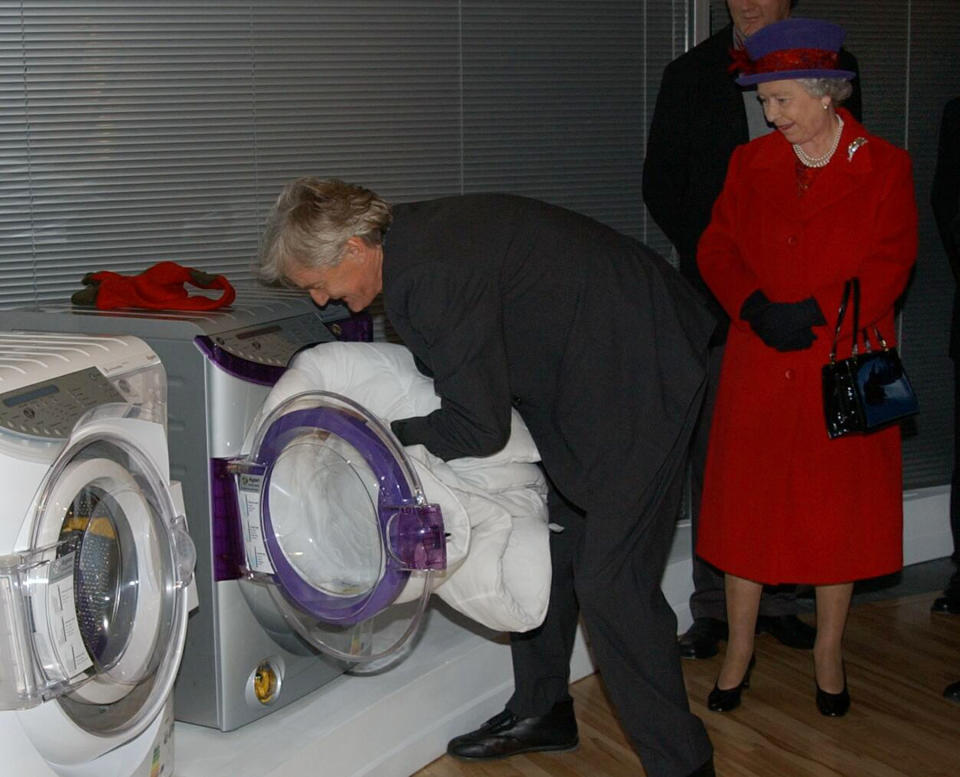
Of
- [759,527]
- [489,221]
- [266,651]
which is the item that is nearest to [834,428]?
[759,527]

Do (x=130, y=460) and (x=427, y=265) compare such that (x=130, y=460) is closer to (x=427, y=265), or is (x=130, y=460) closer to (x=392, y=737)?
(x=427, y=265)

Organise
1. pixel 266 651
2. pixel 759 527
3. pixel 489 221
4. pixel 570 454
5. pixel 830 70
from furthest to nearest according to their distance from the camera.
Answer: pixel 759 527
pixel 830 70
pixel 266 651
pixel 570 454
pixel 489 221

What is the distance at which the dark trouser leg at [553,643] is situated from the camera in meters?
2.48

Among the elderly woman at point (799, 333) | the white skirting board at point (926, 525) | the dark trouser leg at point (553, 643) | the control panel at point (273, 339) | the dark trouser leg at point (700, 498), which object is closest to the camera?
the control panel at point (273, 339)

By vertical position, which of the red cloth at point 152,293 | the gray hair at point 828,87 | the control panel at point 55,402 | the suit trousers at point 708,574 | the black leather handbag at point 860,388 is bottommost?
the suit trousers at point 708,574

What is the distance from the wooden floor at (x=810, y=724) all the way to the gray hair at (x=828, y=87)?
4.45ft

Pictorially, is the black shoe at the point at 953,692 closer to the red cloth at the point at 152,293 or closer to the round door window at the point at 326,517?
the round door window at the point at 326,517

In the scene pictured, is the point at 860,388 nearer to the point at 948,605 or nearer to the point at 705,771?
the point at 705,771

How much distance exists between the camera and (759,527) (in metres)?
2.71

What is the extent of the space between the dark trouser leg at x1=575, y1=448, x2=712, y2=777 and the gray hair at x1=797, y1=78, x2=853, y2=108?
887 millimetres

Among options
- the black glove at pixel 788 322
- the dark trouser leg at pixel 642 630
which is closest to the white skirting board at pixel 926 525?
the black glove at pixel 788 322

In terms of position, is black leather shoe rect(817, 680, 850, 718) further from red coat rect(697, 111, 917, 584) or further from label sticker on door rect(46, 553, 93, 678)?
label sticker on door rect(46, 553, 93, 678)

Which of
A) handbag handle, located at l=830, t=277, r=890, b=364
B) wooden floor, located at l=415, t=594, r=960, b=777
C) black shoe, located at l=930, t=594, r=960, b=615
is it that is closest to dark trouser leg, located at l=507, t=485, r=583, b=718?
wooden floor, located at l=415, t=594, r=960, b=777

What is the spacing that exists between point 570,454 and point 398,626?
44 cm
